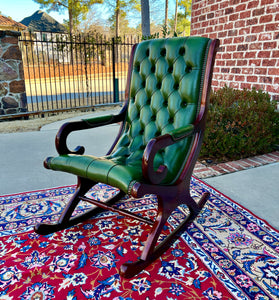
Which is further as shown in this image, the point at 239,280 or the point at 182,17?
the point at 182,17

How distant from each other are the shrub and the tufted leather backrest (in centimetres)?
115

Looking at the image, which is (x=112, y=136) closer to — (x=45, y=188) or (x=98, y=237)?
(x=45, y=188)

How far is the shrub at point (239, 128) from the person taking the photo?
304cm

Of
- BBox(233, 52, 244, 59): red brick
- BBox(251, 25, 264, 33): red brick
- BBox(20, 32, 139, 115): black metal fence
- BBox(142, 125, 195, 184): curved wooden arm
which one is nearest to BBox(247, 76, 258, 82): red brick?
BBox(233, 52, 244, 59): red brick

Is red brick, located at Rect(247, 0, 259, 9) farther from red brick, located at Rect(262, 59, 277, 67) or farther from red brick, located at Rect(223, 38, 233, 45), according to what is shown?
red brick, located at Rect(262, 59, 277, 67)

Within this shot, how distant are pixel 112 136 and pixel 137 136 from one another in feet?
6.72

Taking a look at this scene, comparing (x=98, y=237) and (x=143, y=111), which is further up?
(x=143, y=111)

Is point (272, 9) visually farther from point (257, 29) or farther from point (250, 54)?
point (250, 54)

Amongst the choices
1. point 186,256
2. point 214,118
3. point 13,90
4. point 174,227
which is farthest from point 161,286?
point 13,90

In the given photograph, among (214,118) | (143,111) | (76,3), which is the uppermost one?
(76,3)

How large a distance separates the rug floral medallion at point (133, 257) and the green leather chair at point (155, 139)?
0.09m

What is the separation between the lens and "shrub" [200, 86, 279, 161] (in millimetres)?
3041

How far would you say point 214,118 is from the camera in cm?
308

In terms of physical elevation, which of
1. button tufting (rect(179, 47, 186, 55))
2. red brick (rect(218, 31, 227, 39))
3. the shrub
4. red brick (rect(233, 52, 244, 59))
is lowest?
the shrub
